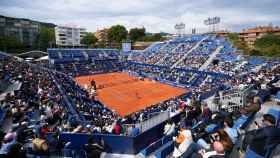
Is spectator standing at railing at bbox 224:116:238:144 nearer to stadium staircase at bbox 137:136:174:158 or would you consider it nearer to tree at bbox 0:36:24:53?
stadium staircase at bbox 137:136:174:158

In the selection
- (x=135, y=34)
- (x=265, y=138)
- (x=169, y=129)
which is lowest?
(x=169, y=129)

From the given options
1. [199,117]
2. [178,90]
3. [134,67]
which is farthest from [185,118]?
[134,67]

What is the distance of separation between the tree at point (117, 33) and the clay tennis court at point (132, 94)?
187 ft

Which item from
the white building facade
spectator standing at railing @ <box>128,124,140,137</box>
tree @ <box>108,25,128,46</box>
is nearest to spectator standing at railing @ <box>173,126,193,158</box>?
spectator standing at railing @ <box>128,124,140,137</box>

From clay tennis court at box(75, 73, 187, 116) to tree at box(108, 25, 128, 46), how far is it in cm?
5714

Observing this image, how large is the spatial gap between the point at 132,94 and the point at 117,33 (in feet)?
223

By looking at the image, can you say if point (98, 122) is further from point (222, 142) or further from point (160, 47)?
point (160, 47)

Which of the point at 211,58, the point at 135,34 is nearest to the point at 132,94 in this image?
the point at 211,58

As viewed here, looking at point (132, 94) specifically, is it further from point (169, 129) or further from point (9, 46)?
point (9, 46)

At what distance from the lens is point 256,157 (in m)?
4.85

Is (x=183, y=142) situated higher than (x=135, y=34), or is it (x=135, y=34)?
(x=135, y=34)

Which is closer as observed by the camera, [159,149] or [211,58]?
[159,149]

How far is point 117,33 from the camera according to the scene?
3750 inches

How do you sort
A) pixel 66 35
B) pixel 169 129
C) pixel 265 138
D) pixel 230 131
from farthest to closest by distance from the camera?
pixel 66 35
pixel 169 129
pixel 230 131
pixel 265 138
